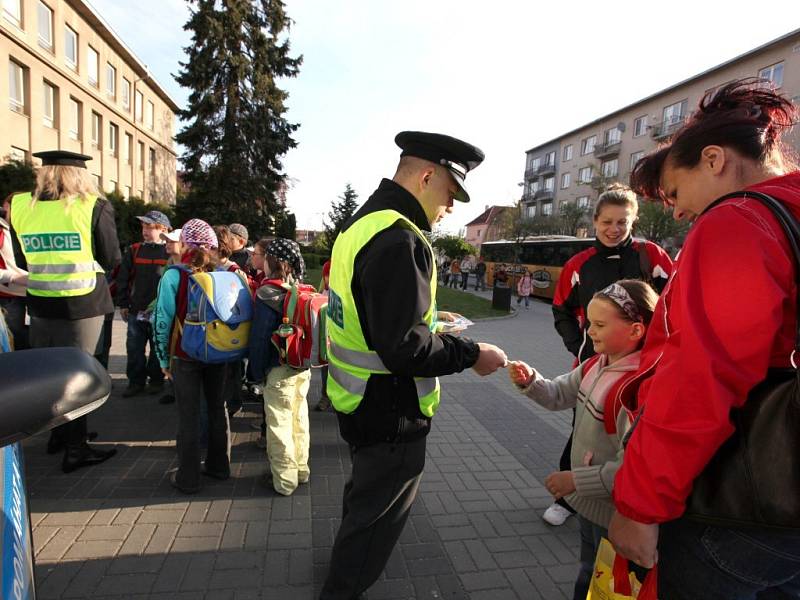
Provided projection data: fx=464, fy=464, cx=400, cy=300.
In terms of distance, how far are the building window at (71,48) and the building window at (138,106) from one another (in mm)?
7162

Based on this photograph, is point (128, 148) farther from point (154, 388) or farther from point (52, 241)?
point (52, 241)

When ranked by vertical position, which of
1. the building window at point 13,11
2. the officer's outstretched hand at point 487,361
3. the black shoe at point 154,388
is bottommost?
the black shoe at point 154,388

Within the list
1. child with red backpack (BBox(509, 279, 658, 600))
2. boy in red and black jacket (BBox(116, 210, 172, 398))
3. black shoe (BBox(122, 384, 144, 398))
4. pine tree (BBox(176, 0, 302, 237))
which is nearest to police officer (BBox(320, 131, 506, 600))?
child with red backpack (BBox(509, 279, 658, 600))

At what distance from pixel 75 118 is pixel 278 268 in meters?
28.5

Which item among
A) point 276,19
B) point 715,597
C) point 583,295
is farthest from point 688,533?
point 276,19

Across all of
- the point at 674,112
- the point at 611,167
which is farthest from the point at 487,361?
the point at 611,167

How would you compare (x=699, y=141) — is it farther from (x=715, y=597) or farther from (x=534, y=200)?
(x=534, y=200)

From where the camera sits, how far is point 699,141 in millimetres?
1344

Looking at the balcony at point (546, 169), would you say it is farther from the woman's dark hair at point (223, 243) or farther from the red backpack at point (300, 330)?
the red backpack at point (300, 330)

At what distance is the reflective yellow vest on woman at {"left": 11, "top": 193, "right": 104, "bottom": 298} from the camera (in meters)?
3.27

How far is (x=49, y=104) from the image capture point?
22547 mm

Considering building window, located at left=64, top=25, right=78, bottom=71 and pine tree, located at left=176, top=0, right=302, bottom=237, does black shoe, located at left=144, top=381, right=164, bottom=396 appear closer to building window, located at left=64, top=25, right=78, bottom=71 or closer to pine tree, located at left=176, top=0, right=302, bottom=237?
pine tree, located at left=176, top=0, right=302, bottom=237

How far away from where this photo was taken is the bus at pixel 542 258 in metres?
21.6

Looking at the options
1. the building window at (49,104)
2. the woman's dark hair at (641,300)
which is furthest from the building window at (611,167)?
the woman's dark hair at (641,300)
